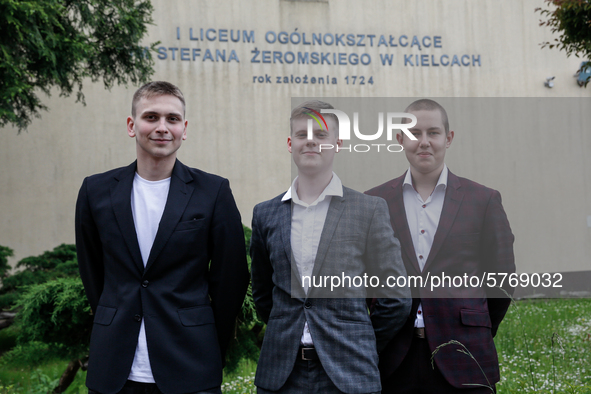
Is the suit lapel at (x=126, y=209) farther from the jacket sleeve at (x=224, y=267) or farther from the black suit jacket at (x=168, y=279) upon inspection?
the jacket sleeve at (x=224, y=267)

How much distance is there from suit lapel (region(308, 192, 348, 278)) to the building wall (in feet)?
27.5

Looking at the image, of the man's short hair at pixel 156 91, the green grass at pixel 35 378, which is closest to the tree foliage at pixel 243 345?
the green grass at pixel 35 378

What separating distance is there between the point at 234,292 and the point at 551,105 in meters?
2.04

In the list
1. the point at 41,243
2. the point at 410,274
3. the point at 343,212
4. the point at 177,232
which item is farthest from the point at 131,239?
the point at 41,243

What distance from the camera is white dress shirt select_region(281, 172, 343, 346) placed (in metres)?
2.32

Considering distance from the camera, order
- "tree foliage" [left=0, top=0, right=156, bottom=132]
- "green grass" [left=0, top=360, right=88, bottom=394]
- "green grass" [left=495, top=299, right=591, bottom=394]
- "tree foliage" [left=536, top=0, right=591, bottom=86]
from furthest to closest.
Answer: "tree foliage" [left=536, top=0, right=591, bottom=86] → "tree foliage" [left=0, top=0, right=156, bottom=132] → "green grass" [left=0, top=360, right=88, bottom=394] → "green grass" [left=495, top=299, right=591, bottom=394]

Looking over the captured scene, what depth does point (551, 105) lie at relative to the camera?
2.97 m

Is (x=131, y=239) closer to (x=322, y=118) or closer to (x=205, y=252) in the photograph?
(x=205, y=252)

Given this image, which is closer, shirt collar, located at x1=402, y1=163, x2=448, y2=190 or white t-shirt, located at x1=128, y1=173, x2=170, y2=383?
white t-shirt, located at x1=128, y1=173, x2=170, y2=383

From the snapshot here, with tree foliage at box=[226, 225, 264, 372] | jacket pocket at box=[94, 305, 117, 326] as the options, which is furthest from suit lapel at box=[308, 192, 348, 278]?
tree foliage at box=[226, 225, 264, 372]

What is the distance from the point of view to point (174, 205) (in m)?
2.44

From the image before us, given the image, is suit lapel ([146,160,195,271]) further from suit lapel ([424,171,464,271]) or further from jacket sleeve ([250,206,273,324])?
suit lapel ([424,171,464,271])

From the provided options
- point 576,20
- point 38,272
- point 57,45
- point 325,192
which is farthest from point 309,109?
point 576,20

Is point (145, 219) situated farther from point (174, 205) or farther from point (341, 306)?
point (341, 306)
